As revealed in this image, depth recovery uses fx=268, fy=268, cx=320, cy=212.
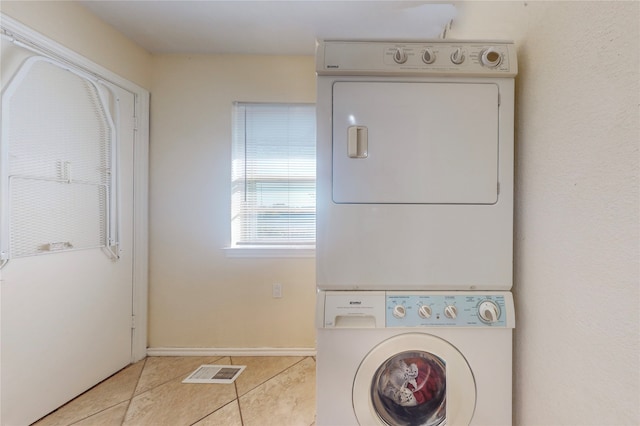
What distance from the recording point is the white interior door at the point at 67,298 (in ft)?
4.36

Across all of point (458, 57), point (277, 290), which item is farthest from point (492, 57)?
point (277, 290)

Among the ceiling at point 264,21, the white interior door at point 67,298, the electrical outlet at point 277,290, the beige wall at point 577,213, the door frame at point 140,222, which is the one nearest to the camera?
the beige wall at point 577,213

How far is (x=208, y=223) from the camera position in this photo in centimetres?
212

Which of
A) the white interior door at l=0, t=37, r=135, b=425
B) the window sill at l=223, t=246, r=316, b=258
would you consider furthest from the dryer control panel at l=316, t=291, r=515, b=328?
the white interior door at l=0, t=37, r=135, b=425

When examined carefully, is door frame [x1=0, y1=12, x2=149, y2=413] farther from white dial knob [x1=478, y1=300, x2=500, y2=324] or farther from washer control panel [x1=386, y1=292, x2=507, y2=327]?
white dial knob [x1=478, y1=300, x2=500, y2=324]

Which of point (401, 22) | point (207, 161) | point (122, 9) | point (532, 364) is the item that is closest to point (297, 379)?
point (532, 364)

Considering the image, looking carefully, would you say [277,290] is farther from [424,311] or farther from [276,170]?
[424,311]

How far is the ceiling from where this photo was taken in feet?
5.29

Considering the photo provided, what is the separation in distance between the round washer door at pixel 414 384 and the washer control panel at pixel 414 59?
0.95m

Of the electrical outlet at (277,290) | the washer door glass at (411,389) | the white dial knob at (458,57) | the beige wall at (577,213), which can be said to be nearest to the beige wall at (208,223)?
the electrical outlet at (277,290)

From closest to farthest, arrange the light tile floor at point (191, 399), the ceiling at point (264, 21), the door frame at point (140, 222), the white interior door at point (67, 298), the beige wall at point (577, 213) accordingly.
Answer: the beige wall at point (577, 213) < the white interior door at point (67, 298) < the light tile floor at point (191, 399) < the ceiling at point (264, 21) < the door frame at point (140, 222)

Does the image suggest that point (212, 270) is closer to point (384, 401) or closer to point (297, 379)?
point (297, 379)

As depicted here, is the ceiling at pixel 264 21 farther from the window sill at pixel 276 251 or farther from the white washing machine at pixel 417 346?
the white washing machine at pixel 417 346

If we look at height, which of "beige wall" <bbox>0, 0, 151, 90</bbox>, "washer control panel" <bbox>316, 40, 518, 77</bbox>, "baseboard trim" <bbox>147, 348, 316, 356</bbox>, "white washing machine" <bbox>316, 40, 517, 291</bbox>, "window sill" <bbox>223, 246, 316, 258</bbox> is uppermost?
"beige wall" <bbox>0, 0, 151, 90</bbox>
